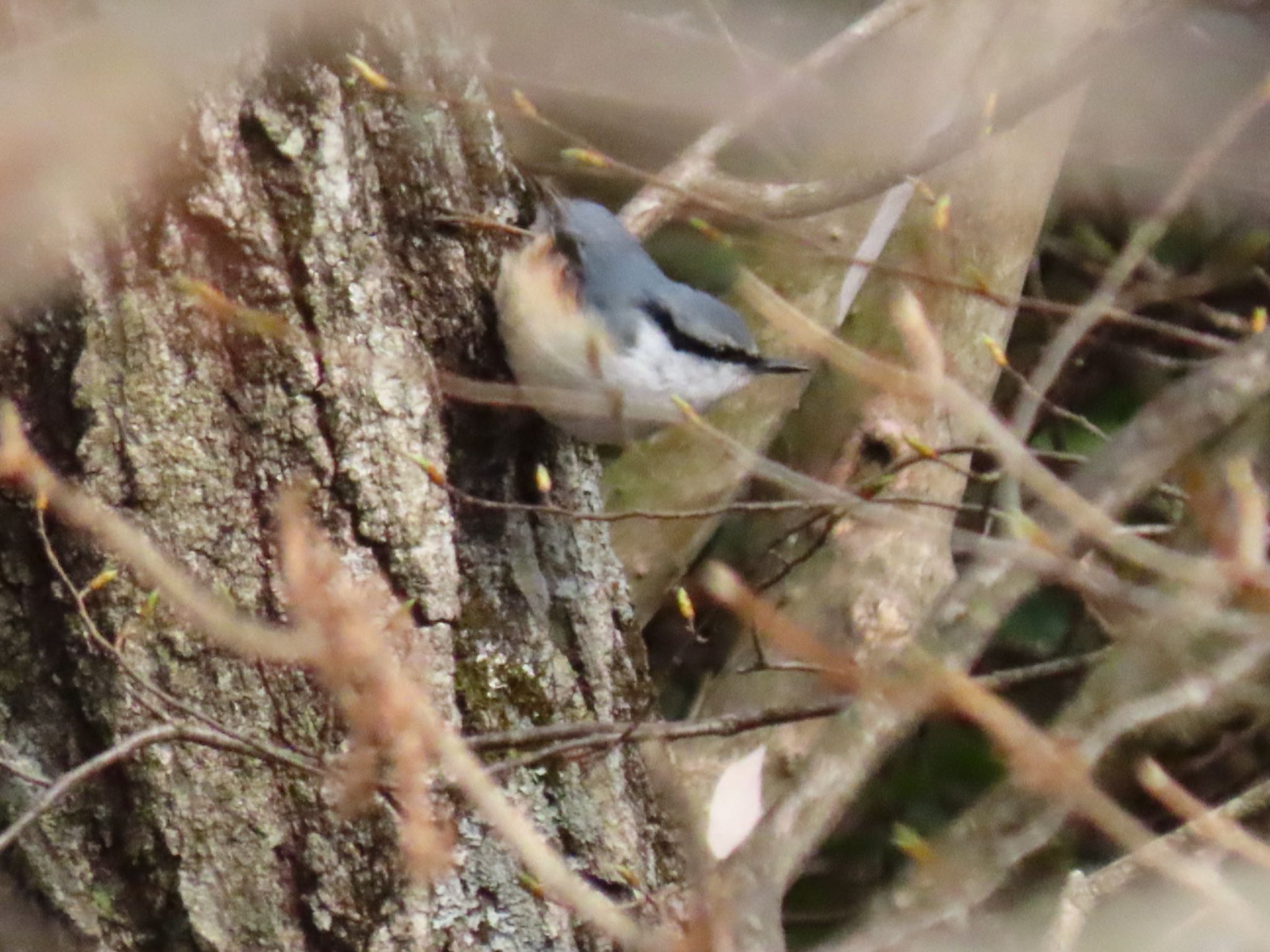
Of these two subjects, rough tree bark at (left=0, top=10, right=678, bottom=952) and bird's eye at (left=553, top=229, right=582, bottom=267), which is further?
bird's eye at (left=553, top=229, right=582, bottom=267)

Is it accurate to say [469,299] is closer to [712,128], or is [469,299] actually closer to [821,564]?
[712,128]

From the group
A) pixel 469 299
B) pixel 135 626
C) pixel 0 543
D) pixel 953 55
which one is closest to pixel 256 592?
pixel 135 626

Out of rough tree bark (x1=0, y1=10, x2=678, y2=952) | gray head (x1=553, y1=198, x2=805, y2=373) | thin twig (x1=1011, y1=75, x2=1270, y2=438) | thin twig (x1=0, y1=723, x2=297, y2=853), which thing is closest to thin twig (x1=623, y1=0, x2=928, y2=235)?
gray head (x1=553, y1=198, x2=805, y2=373)

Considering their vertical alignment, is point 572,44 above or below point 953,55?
above

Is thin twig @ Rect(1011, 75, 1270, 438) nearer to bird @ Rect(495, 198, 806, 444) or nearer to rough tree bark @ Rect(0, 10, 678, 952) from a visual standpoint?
bird @ Rect(495, 198, 806, 444)

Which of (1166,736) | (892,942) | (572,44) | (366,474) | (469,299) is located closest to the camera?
(892,942)

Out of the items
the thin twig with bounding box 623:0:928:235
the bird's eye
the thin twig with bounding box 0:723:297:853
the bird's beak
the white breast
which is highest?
the thin twig with bounding box 623:0:928:235

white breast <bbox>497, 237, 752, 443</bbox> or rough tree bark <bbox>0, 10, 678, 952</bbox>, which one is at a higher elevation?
white breast <bbox>497, 237, 752, 443</bbox>
